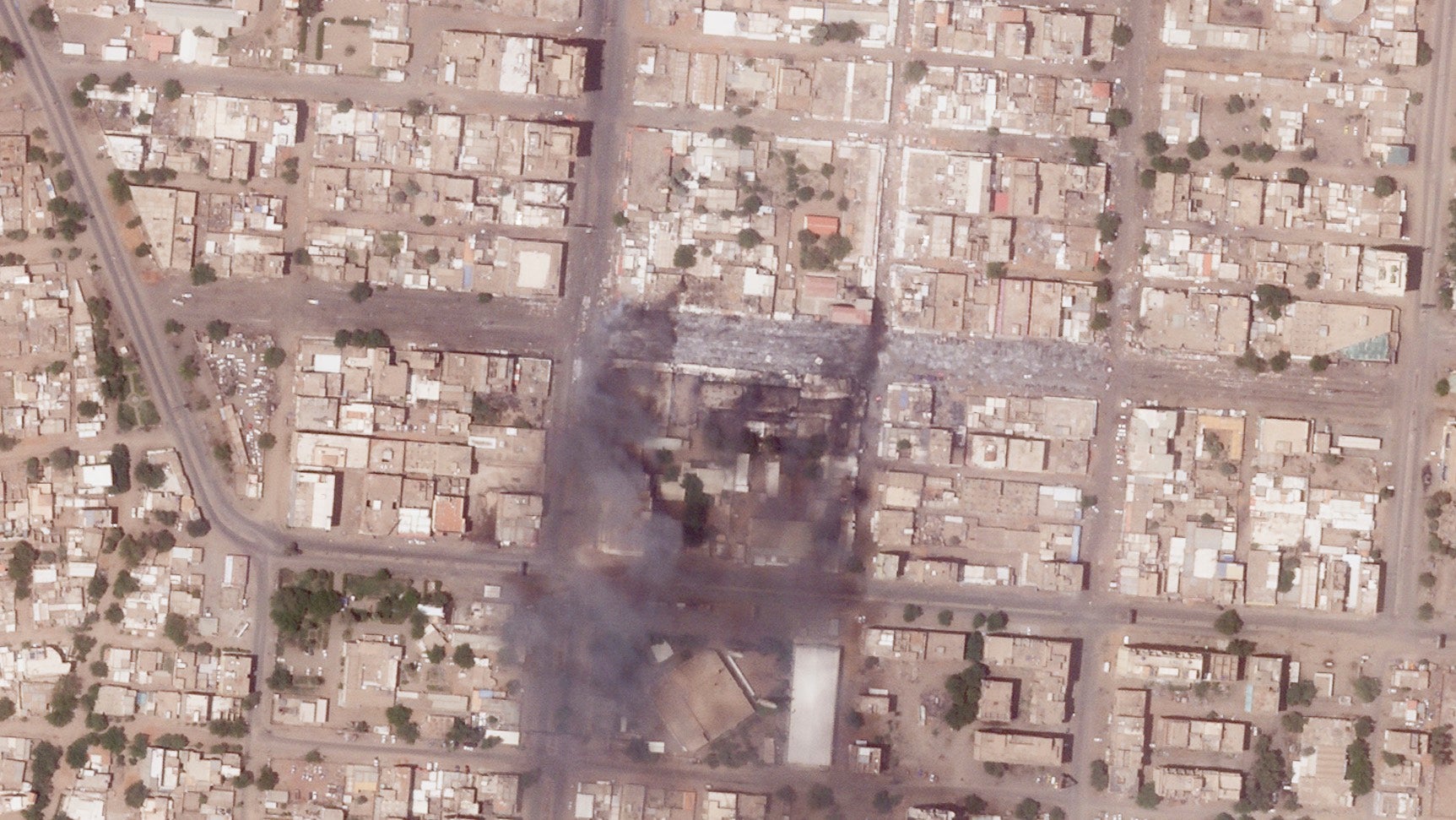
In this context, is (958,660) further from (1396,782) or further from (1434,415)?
(1434,415)

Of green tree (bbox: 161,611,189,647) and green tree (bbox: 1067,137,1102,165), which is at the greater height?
green tree (bbox: 1067,137,1102,165)

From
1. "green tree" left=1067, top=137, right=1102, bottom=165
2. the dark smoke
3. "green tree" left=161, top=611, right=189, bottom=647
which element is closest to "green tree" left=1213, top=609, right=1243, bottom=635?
the dark smoke

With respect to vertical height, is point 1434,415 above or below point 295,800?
above

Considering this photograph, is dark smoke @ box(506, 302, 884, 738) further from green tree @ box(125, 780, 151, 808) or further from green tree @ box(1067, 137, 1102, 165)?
green tree @ box(125, 780, 151, 808)

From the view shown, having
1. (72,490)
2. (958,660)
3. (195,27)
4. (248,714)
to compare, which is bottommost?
(248,714)

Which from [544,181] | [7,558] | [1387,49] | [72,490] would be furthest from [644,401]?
[1387,49]

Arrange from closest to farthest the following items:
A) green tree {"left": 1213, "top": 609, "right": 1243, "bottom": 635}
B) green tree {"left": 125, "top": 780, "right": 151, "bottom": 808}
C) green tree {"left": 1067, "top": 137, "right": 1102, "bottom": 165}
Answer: green tree {"left": 1213, "top": 609, "right": 1243, "bottom": 635} → green tree {"left": 125, "top": 780, "right": 151, "bottom": 808} → green tree {"left": 1067, "top": 137, "right": 1102, "bottom": 165}

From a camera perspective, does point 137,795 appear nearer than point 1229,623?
No

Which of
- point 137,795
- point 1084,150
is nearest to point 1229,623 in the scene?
point 1084,150

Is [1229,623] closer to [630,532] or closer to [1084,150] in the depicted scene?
[1084,150]

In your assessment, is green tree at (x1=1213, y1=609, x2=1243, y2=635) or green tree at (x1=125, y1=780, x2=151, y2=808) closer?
green tree at (x1=1213, y1=609, x2=1243, y2=635)

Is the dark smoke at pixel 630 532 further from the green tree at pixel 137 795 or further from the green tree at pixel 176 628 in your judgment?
the green tree at pixel 137 795
